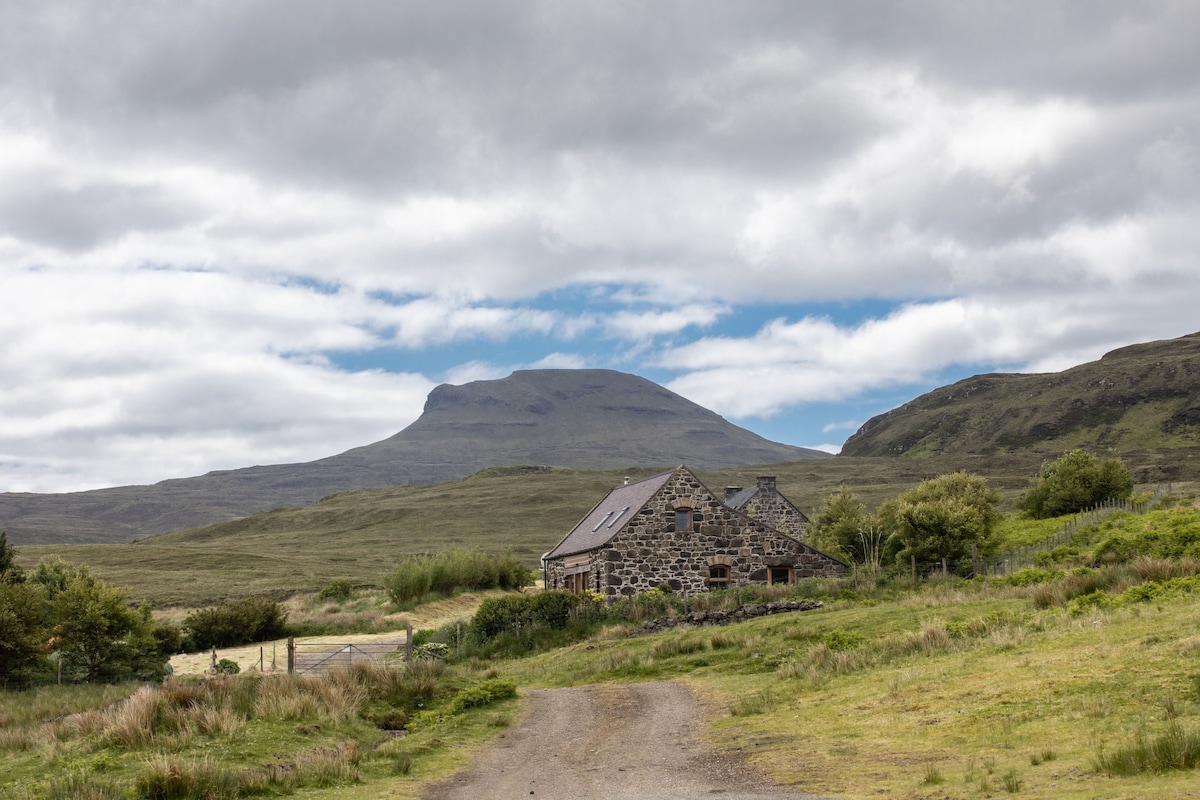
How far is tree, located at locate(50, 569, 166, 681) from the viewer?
34.1m

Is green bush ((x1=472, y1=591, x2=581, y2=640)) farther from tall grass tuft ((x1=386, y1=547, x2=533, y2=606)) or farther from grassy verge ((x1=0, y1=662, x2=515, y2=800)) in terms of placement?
tall grass tuft ((x1=386, y1=547, x2=533, y2=606))

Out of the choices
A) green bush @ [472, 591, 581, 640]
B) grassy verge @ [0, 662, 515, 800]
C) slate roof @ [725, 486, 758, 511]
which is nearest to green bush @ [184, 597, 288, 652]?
green bush @ [472, 591, 581, 640]

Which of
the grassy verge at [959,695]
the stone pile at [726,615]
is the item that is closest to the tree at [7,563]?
the stone pile at [726,615]

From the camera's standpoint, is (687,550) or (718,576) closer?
(687,550)

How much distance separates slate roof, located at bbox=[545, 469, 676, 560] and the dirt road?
23.2 meters

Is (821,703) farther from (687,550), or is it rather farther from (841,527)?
(841,527)

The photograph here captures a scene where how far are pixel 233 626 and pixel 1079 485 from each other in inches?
1580

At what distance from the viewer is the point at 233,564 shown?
332 feet

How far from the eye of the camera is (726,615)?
3372 cm

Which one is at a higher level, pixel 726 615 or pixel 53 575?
pixel 53 575

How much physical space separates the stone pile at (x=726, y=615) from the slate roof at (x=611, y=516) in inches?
383

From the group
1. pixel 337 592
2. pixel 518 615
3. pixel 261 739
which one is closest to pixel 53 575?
pixel 337 592

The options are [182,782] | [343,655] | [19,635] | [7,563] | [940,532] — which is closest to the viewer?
[182,782]

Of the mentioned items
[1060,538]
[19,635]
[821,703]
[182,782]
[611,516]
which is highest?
[611,516]
